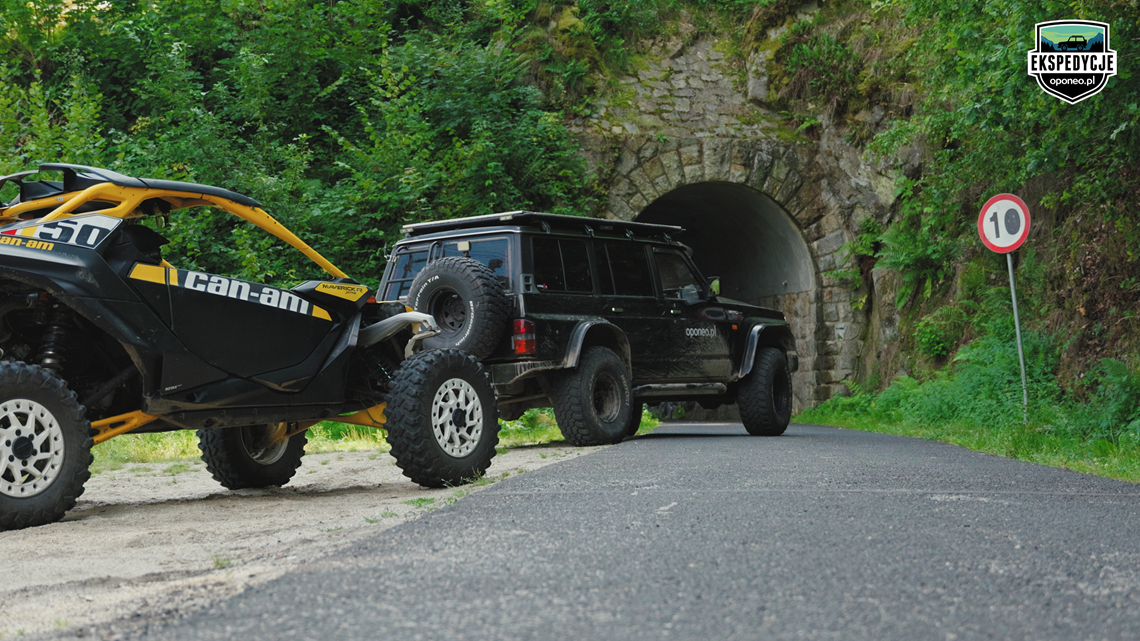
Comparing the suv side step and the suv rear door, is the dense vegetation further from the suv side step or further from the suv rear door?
the suv rear door

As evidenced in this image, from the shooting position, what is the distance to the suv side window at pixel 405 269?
9938 millimetres

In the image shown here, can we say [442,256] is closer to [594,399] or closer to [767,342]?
[594,399]

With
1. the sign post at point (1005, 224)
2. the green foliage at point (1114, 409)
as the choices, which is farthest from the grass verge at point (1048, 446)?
the sign post at point (1005, 224)

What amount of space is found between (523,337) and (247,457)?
312 cm

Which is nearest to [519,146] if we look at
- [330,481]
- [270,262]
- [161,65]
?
[270,262]

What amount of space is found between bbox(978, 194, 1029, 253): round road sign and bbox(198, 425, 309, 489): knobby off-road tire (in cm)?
821

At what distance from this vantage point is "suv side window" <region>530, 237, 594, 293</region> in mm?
9555

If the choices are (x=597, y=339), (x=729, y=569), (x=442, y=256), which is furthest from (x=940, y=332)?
(x=729, y=569)

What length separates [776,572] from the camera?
3.37m

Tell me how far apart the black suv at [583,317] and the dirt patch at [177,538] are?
5.48 feet

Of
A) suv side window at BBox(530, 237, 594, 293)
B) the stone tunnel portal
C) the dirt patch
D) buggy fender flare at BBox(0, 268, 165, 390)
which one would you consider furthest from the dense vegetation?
buggy fender flare at BBox(0, 268, 165, 390)

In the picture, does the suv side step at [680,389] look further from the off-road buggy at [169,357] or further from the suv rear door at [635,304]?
the off-road buggy at [169,357]

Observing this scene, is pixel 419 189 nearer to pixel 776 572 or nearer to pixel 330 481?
pixel 330 481

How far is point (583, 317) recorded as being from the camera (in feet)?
32.6
